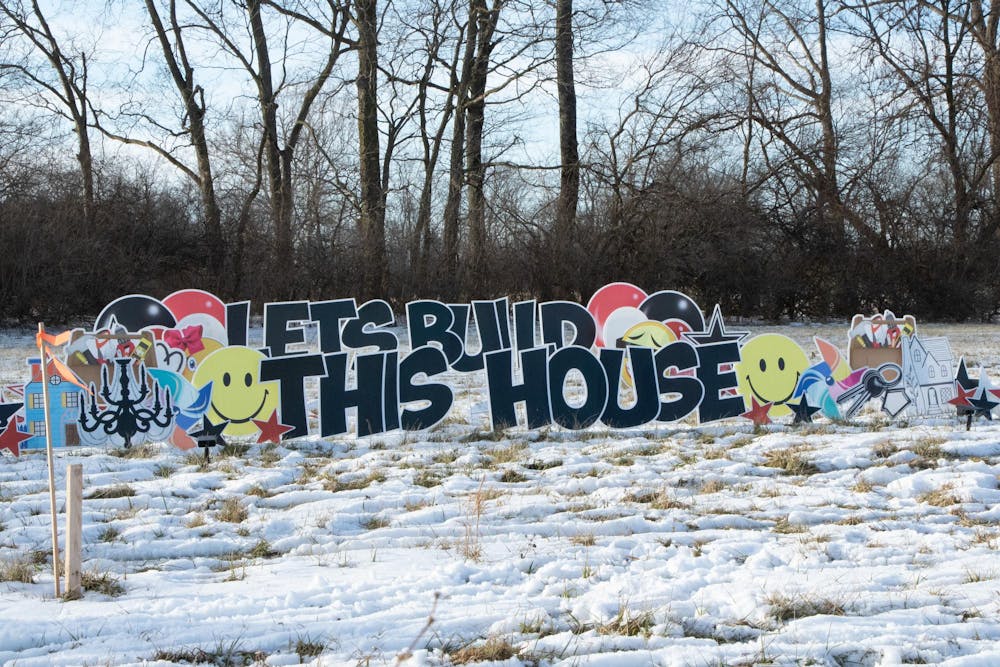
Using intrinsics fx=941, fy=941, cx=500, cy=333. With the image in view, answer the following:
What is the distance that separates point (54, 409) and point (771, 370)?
6015 millimetres

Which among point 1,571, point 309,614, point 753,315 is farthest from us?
point 753,315

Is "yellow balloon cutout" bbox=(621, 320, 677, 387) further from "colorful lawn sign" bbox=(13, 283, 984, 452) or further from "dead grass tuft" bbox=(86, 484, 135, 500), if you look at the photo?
"dead grass tuft" bbox=(86, 484, 135, 500)

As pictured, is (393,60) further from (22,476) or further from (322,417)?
(22,476)

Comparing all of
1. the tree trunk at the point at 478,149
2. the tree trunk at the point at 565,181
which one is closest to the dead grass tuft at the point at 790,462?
the tree trunk at the point at 565,181

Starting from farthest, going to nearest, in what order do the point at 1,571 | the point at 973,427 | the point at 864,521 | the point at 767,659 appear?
the point at 973,427
the point at 864,521
the point at 1,571
the point at 767,659

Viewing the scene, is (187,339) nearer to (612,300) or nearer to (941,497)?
(612,300)

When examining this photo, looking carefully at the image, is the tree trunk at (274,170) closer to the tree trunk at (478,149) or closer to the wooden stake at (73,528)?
the tree trunk at (478,149)

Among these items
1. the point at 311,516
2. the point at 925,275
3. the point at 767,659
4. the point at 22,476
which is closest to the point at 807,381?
the point at 311,516

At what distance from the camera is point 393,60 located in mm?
21781

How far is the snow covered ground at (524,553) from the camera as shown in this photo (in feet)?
11.4

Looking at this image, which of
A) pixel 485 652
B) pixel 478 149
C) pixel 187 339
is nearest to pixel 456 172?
pixel 478 149

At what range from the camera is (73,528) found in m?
3.89

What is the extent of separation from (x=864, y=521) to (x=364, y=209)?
1790cm

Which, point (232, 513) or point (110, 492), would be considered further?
point (110, 492)
